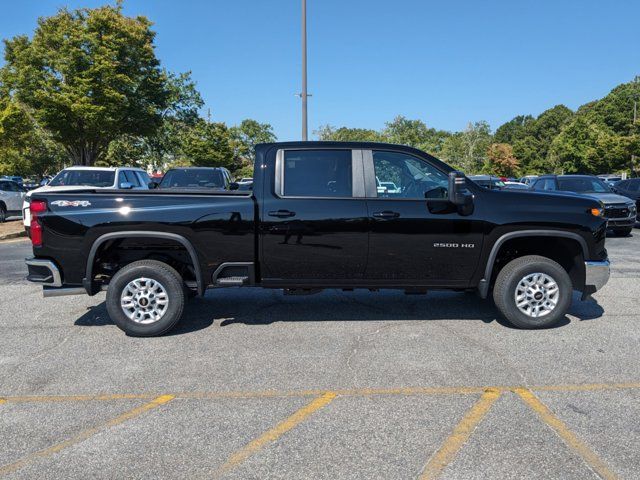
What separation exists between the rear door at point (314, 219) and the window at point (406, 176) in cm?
24

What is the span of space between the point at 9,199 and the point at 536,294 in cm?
1866

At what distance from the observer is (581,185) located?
14781mm

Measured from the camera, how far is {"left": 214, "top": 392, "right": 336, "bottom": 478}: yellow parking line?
9.97 ft

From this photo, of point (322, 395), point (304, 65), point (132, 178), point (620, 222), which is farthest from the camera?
point (304, 65)

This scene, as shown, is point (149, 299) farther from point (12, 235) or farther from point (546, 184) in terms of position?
point (546, 184)

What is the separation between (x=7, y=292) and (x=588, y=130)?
64.9 meters

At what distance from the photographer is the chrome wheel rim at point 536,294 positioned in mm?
5617

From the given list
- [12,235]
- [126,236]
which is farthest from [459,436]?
[12,235]

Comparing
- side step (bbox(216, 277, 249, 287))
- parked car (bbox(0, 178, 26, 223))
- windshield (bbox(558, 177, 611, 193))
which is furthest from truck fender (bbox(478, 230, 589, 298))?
parked car (bbox(0, 178, 26, 223))

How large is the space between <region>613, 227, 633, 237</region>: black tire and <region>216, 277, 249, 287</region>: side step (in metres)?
12.6

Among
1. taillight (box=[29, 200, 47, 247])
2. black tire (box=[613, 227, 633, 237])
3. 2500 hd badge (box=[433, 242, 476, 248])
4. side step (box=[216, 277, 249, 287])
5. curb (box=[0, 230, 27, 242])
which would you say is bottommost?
curb (box=[0, 230, 27, 242])

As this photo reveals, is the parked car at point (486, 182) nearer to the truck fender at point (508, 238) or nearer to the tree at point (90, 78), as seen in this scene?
the truck fender at point (508, 238)

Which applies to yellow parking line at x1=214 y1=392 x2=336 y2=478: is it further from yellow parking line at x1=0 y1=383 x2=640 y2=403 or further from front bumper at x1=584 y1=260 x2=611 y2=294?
front bumper at x1=584 y1=260 x2=611 y2=294

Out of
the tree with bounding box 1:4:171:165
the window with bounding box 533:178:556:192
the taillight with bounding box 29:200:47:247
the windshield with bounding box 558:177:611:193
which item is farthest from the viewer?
the tree with bounding box 1:4:171:165
